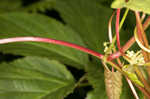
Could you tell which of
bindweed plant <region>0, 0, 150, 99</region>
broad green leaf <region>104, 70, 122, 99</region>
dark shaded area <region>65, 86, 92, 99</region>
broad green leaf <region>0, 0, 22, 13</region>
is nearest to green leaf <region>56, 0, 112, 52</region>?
bindweed plant <region>0, 0, 150, 99</region>

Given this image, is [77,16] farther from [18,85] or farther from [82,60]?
[18,85]

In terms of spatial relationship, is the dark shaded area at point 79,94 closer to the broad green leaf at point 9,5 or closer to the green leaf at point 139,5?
the green leaf at point 139,5

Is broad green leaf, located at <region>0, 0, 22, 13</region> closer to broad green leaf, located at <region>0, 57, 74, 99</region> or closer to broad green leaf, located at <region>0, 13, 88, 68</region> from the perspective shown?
broad green leaf, located at <region>0, 13, 88, 68</region>

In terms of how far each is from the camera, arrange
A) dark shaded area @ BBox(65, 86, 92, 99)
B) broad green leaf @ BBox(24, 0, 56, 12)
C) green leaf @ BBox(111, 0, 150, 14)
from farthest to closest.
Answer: broad green leaf @ BBox(24, 0, 56, 12) < dark shaded area @ BBox(65, 86, 92, 99) < green leaf @ BBox(111, 0, 150, 14)

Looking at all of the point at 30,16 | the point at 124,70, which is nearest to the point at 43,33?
the point at 30,16

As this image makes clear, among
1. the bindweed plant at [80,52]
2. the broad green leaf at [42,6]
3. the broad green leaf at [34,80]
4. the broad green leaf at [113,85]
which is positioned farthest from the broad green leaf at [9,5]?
the broad green leaf at [113,85]
